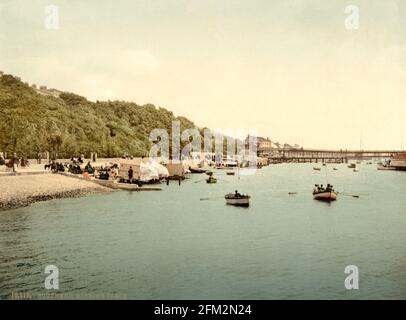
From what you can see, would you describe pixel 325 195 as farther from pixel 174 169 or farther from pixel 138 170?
pixel 174 169

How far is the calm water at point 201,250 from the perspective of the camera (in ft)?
89.9

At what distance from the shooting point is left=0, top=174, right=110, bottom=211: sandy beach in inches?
2181

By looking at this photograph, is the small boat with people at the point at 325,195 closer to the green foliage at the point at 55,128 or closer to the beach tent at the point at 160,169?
the beach tent at the point at 160,169

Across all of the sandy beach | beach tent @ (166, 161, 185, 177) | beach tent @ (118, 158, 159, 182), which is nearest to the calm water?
the sandy beach

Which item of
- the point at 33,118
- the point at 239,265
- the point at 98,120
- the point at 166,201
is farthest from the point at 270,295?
the point at 98,120

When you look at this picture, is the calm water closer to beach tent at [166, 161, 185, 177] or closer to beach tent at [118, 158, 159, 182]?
beach tent at [118, 158, 159, 182]

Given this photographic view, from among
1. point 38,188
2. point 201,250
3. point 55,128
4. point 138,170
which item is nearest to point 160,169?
point 138,170

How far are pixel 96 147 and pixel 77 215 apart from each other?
86.6 meters

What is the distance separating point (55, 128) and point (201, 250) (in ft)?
285

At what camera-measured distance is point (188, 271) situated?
3047cm

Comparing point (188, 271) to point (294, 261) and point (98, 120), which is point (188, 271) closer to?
point (294, 261)

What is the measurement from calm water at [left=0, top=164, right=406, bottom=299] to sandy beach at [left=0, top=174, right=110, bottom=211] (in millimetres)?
2457

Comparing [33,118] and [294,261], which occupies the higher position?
[33,118]

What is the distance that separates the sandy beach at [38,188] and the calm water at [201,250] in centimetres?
246
